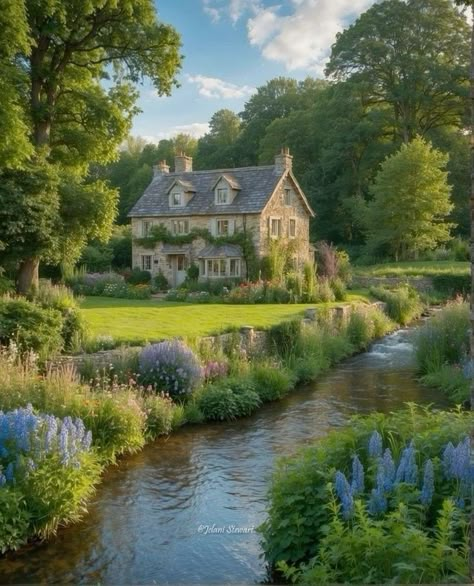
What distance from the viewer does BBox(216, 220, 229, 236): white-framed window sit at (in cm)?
3626

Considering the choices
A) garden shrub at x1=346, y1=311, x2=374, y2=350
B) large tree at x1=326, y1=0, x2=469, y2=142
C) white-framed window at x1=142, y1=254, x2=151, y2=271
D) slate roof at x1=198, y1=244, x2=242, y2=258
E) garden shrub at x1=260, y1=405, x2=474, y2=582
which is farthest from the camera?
large tree at x1=326, y1=0, x2=469, y2=142

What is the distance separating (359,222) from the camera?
1930 inches

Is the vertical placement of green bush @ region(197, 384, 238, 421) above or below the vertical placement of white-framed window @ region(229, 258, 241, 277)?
below

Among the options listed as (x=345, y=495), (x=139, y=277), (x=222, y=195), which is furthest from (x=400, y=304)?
(x=345, y=495)

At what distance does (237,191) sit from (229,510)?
98.5 ft

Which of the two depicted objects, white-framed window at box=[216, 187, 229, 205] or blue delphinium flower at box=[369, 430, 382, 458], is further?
white-framed window at box=[216, 187, 229, 205]

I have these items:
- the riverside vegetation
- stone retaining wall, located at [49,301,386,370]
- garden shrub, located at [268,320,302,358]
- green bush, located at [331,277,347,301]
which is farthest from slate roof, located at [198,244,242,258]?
garden shrub, located at [268,320,302,358]

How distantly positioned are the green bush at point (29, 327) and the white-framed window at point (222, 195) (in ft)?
78.7

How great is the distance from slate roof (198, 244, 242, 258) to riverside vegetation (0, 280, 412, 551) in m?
17.2

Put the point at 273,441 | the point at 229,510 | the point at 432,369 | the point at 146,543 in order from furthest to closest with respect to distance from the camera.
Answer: the point at 432,369 → the point at 273,441 → the point at 229,510 → the point at 146,543

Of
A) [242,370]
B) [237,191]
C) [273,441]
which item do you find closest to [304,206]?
[237,191]

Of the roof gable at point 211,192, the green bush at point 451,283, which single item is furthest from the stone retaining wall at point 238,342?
the roof gable at point 211,192

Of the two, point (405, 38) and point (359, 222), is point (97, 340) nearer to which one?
point (359, 222)

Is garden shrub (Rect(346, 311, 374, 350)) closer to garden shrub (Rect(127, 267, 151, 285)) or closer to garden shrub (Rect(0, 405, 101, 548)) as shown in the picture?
garden shrub (Rect(0, 405, 101, 548))
